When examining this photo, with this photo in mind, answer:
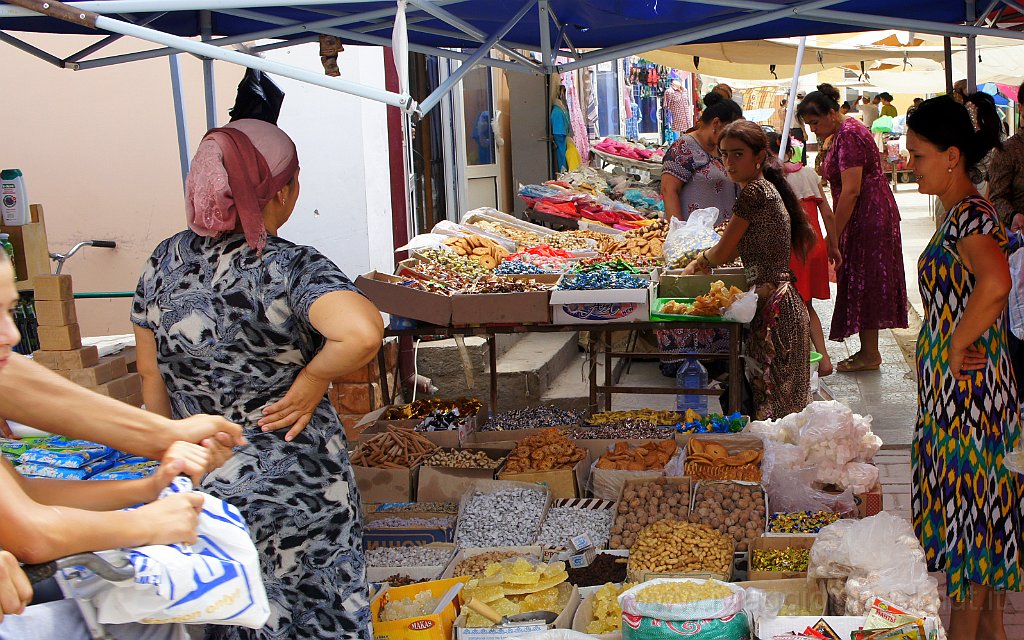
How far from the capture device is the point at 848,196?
23.1 feet

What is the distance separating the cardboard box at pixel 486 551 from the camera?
3.58 m

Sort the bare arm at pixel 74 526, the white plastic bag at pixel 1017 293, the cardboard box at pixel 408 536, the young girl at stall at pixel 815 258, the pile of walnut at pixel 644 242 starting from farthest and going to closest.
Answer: the young girl at stall at pixel 815 258 → the pile of walnut at pixel 644 242 → the cardboard box at pixel 408 536 → the white plastic bag at pixel 1017 293 → the bare arm at pixel 74 526

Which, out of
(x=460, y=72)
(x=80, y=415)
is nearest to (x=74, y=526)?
(x=80, y=415)

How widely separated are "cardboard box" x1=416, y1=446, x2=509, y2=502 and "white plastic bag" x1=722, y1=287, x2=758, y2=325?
1.52 m

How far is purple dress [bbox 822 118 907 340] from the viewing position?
705 cm

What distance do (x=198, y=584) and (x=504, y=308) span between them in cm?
382

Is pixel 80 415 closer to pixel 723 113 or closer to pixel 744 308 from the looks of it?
pixel 744 308

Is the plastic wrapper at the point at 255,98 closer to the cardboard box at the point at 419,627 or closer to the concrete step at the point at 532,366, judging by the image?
the cardboard box at the point at 419,627

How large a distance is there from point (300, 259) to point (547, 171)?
9.47 m

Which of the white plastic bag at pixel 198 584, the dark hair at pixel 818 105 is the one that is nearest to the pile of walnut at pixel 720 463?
the white plastic bag at pixel 198 584

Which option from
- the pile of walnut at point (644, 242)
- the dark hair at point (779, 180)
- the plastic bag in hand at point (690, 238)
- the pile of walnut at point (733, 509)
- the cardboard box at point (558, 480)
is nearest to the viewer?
the pile of walnut at point (733, 509)

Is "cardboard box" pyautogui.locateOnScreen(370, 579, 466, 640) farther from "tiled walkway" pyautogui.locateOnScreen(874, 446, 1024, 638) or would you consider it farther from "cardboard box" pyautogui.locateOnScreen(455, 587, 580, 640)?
"tiled walkway" pyautogui.locateOnScreen(874, 446, 1024, 638)

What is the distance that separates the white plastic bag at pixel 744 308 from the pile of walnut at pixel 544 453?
111 cm

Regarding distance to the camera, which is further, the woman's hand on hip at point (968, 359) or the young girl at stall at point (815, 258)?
the young girl at stall at point (815, 258)
